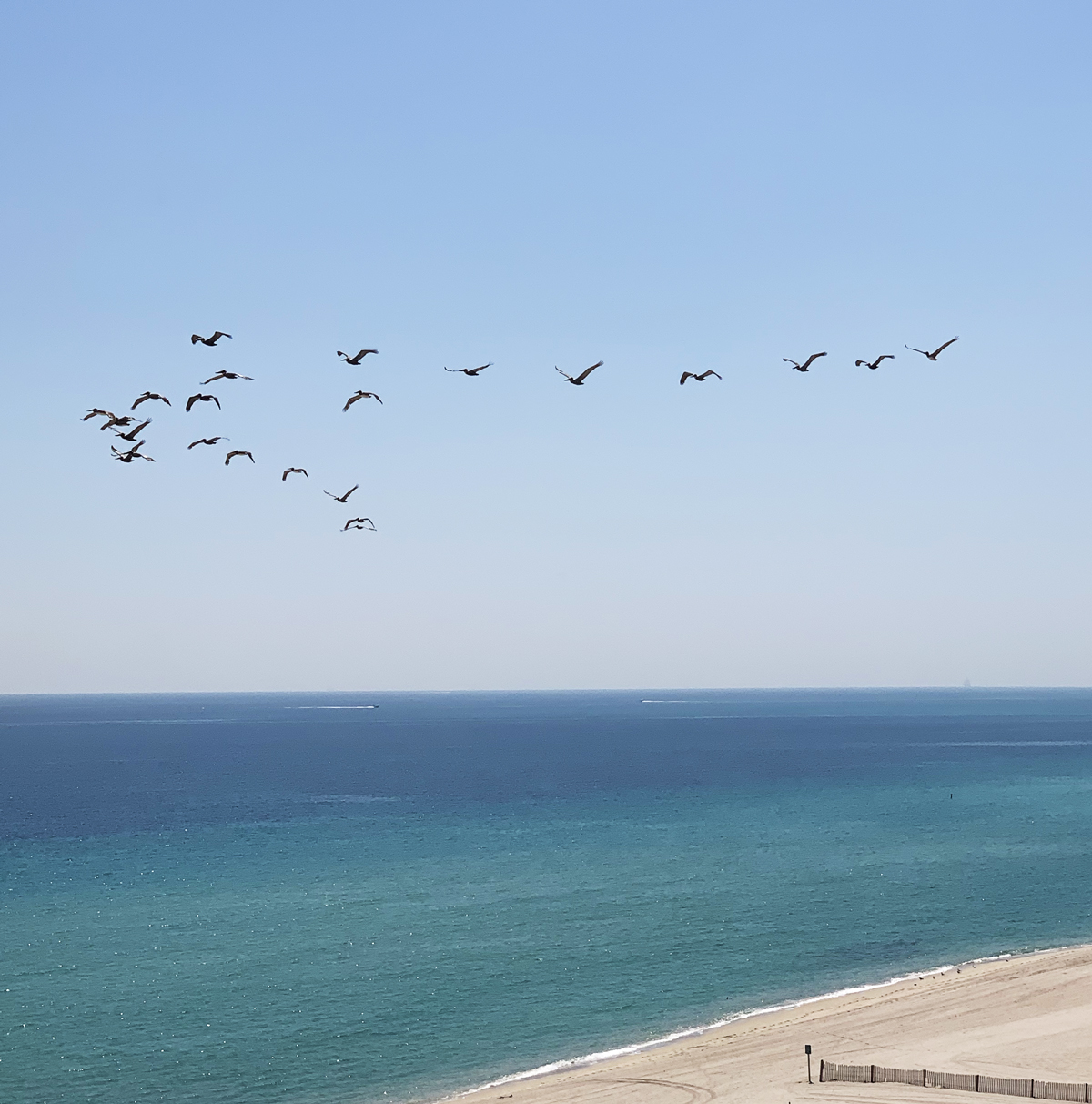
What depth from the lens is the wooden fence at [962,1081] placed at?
4256cm

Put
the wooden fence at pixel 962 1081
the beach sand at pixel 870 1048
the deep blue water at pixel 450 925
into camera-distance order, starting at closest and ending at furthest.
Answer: the wooden fence at pixel 962 1081
the beach sand at pixel 870 1048
the deep blue water at pixel 450 925

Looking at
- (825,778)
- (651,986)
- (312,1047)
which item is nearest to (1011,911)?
(651,986)

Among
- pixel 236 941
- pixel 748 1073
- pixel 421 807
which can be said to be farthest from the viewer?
pixel 421 807

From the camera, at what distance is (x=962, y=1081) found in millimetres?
44781

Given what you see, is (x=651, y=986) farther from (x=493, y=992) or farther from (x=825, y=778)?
(x=825, y=778)

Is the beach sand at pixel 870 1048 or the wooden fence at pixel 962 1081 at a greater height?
the wooden fence at pixel 962 1081

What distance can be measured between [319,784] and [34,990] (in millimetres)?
121985

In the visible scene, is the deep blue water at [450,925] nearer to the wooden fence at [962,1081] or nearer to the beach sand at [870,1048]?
the beach sand at [870,1048]

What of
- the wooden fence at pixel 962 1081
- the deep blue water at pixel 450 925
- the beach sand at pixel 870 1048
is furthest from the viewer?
the deep blue water at pixel 450 925

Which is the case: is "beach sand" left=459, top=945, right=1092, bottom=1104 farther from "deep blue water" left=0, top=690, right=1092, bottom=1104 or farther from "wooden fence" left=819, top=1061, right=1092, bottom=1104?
"deep blue water" left=0, top=690, right=1092, bottom=1104

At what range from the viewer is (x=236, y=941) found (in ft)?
252

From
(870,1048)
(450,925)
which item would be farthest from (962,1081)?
(450,925)

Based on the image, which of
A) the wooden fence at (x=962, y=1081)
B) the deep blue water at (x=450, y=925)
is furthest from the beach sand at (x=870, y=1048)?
the deep blue water at (x=450, y=925)

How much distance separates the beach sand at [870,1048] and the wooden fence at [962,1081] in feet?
1.53
